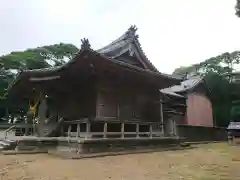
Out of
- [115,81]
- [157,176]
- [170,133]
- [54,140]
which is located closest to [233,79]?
[170,133]

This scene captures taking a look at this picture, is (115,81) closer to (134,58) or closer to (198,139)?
(134,58)

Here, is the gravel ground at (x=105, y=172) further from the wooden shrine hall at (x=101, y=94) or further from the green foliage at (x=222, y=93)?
the green foliage at (x=222, y=93)

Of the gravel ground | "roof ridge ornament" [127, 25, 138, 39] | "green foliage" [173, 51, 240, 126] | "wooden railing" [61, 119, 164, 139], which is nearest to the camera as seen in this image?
the gravel ground

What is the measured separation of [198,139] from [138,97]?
1179cm

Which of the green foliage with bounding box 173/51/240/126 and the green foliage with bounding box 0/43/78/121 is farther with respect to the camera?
the green foliage with bounding box 0/43/78/121

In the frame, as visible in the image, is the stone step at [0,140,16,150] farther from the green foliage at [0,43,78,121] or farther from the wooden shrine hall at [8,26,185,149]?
the green foliage at [0,43,78,121]

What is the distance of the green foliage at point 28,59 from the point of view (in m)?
40.7

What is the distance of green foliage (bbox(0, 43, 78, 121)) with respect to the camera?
4069cm

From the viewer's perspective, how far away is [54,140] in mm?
13641

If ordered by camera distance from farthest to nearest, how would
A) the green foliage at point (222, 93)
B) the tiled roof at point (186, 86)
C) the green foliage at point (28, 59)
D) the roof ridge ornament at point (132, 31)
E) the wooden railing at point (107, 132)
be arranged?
1. the green foliage at point (28, 59)
2. the green foliage at point (222, 93)
3. the tiled roof at point (186, 86)
4. the roof ridge ornament at point (132, 31)
5. the wooden railing at point (107, 132)

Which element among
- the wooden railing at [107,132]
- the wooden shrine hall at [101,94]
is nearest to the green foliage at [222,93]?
the wooden shrine hall at [101,94]

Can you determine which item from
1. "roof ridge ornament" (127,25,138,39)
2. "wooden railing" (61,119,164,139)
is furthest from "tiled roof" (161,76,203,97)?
"wooden railing" (61,119,164,139)

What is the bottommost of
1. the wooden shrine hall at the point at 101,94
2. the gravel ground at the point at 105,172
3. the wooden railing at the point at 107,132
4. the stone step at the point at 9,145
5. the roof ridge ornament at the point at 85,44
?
the gravel ground at the point at 105,172

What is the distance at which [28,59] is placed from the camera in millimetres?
42250
